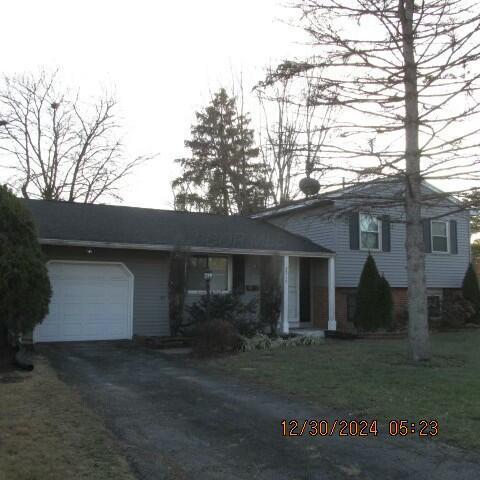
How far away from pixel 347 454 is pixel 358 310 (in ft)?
37.0

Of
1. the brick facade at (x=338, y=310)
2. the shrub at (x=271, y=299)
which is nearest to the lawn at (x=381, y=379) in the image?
the shrub at (x=271, y=299)

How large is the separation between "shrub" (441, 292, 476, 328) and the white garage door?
10.0 metres

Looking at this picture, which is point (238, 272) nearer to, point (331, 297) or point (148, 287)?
point (148, 287)

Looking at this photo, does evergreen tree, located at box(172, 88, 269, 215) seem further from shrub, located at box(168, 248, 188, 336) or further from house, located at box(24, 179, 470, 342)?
shrub, located at box(168, 248, 188, 336)

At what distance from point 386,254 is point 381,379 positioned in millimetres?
10161

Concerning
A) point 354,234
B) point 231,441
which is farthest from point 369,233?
point 231,441

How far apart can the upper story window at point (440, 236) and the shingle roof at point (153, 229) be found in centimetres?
496

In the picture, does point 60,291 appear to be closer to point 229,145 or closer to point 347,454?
point 347,454

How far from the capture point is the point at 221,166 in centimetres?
3397

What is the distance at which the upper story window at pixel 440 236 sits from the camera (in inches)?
774

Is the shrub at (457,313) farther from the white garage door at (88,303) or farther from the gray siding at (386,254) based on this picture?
the white garage door at (88,303)

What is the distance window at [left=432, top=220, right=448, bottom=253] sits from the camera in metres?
19.7

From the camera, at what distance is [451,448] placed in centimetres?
525

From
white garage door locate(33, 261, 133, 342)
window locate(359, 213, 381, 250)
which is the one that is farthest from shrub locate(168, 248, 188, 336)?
window locate(359, 213, 381, 250)
